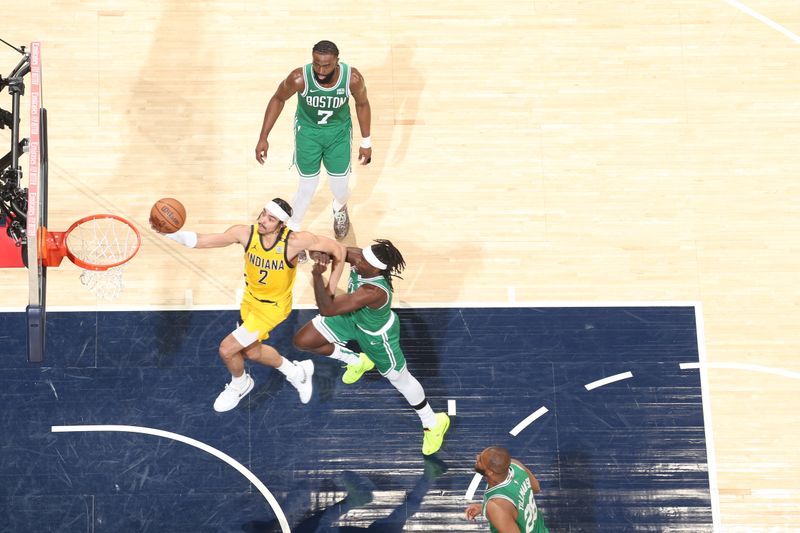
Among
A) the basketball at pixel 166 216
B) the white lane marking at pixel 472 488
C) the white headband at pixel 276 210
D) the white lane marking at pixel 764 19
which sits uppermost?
the white lane marking at pixel 764 19

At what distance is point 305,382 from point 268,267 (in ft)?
5.22

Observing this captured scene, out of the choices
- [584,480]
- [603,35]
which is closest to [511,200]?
[603,35]

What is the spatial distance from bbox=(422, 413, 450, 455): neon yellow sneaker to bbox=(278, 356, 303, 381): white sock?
1379 mm

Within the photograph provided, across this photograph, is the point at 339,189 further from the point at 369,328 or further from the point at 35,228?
the point at 35,228

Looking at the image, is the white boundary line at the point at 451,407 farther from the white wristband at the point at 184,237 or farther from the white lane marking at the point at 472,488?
the white wristband at the point at 184,237

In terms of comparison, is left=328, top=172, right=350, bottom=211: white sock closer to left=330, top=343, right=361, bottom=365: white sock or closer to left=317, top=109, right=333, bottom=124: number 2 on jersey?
left=317, top=109, right=333, bottom=124: number 2 on jersey

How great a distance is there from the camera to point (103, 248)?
948cm

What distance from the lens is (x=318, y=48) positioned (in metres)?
8.43

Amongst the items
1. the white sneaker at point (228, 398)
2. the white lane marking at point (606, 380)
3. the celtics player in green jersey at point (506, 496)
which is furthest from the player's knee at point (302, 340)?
the white lane marking at point (606, 380)

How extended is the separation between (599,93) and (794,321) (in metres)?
3.25

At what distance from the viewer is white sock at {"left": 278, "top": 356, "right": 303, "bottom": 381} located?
9164mm

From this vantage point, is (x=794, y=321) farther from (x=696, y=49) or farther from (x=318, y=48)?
(x=318, y=48)

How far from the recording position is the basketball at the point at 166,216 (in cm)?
→ 804

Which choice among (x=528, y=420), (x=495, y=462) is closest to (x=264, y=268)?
(x=495, y=462)
